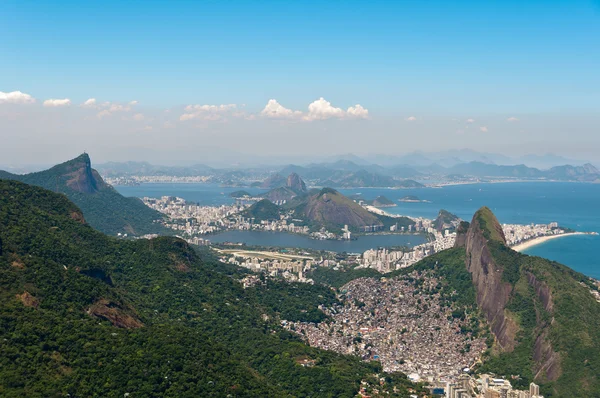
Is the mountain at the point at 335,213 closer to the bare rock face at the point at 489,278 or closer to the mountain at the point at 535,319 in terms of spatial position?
the bare rock face at the point at 489,278

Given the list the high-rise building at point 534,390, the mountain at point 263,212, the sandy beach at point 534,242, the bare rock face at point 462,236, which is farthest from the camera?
the mountain at point 263,212

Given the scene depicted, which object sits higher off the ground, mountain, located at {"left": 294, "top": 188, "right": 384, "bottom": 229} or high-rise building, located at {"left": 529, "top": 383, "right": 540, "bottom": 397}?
mountain, located at {"left": 294, "top": 188, "right": 384, "bottom": 229}

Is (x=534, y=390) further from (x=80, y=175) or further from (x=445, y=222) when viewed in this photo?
(x=80, y=175)

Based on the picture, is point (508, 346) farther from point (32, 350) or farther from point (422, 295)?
point (32, 350)

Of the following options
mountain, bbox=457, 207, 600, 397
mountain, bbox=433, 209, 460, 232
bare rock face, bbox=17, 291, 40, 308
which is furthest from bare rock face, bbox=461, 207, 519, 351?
mountain, bbox=433, 209, 460, 232

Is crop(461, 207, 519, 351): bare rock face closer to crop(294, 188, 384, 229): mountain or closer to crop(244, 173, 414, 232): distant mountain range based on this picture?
crop(244, 173, 414, 232): distant mountain range

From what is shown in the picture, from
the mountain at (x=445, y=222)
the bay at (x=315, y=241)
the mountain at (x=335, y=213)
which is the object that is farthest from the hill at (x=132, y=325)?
the mountain at (x=335, y=213)

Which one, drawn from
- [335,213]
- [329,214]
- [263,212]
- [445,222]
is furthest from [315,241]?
[445,222]

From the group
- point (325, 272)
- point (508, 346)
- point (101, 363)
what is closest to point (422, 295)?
point (508, 346)
